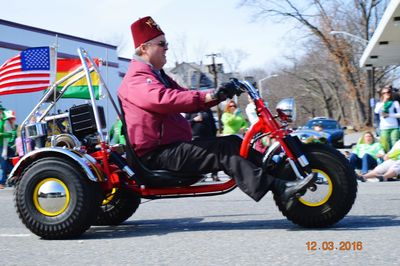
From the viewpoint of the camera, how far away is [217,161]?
527cm

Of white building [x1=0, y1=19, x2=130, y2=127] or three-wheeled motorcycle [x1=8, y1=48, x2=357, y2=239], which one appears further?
white building [x1=0, y1=19, x2=130, y2=127]

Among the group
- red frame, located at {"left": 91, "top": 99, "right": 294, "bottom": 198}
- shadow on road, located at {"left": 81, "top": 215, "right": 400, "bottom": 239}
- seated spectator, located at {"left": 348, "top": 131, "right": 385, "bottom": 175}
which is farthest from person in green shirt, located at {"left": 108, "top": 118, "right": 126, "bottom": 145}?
seated spectator, located at {"left": 348, "top": 131, "right": 385, "bottom": 175}

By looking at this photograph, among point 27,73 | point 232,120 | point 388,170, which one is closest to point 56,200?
point 27,73

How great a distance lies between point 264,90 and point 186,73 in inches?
885

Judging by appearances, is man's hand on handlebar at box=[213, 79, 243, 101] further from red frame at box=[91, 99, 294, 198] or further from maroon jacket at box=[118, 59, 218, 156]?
red frame at box=[91, 99, 294, 198]

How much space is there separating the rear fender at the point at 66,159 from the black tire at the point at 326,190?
1.48 m

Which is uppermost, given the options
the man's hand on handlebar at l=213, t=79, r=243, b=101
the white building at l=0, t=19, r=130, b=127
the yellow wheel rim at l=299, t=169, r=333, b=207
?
the white building at l=0, t=19, r=130, b=127

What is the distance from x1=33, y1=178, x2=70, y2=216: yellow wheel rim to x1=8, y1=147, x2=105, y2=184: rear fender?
0.70 feet

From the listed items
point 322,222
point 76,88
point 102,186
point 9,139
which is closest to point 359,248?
point 322,222

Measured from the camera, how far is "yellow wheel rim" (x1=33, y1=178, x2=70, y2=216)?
208 inches

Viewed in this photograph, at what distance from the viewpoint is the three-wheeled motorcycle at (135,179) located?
513 cm

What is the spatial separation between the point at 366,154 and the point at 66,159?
320 inches

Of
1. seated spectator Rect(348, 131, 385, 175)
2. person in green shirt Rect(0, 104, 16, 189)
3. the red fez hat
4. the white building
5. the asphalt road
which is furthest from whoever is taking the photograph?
the white building

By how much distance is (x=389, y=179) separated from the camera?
11.1 m
